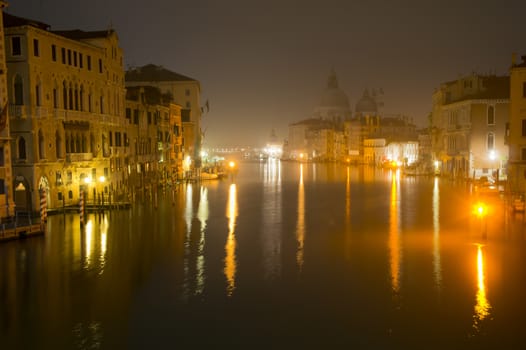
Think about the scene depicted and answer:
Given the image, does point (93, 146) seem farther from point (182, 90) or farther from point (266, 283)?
point (182, 90)

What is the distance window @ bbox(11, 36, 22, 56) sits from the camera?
23.8 meters

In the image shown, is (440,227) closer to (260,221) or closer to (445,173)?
(260,221)

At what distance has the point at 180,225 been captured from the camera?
936 inches

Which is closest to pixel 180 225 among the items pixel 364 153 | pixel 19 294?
pixel 19 294

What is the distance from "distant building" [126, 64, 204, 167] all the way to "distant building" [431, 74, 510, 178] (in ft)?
88.8

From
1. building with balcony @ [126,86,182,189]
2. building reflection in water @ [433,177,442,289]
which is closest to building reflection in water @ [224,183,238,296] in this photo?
building reflection in water @ [433,177,442,289]

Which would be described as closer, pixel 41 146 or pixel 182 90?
pixel 41 146

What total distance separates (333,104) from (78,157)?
153 meters

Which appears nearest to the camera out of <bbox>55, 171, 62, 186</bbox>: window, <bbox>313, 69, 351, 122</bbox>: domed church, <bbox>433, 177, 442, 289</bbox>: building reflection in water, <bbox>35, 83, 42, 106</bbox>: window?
<bbox>433, 177, 442, 289</bbox>: building reflection in water

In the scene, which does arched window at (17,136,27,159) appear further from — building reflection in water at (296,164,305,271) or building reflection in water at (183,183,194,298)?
building reflection in water at (296,164,305,271)

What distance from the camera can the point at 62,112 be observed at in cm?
2631

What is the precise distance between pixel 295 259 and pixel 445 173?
4010 centimetres

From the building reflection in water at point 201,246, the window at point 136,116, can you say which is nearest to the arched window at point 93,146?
the building reflection in water at point 201,246

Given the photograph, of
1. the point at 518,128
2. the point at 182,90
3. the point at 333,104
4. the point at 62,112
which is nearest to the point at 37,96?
the point at 62,112
